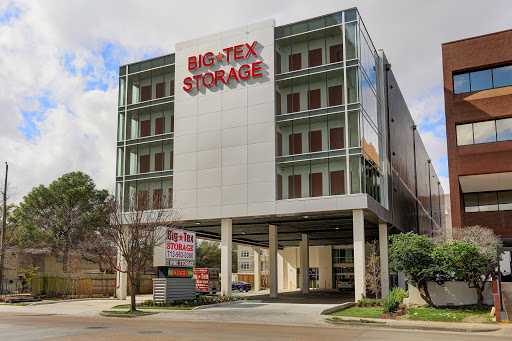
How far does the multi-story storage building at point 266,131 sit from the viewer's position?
136 ft

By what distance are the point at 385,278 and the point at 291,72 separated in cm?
2018

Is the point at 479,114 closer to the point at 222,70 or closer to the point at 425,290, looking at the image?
the point at 425,290

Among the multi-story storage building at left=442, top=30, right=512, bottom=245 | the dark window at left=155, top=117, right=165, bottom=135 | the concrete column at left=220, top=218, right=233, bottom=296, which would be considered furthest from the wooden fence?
the multi-story storage building at left=442, top=30, right=512, bottom=245

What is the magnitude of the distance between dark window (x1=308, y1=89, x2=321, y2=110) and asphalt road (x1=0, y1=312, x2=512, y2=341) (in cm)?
2248

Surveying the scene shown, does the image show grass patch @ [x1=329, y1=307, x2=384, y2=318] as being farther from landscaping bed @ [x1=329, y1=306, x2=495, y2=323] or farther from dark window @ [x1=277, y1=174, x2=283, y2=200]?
dark window @ [x1=277, y1=174, x2=283, y2=200]

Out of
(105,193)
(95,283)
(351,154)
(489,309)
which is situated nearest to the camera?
(489,309)

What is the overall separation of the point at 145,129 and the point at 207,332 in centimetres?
3238

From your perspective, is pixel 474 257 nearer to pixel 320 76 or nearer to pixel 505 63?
pixel 320 76

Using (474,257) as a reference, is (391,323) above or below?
below

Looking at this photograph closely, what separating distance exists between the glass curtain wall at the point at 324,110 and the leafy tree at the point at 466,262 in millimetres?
11556

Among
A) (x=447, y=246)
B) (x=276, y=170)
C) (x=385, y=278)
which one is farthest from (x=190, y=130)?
(x=447, y=246)

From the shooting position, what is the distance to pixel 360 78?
41.8m

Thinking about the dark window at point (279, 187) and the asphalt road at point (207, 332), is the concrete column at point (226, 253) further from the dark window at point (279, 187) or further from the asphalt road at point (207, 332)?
the asphalt road at point (207, 332)

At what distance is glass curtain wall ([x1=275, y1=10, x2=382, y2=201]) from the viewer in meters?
41.2
